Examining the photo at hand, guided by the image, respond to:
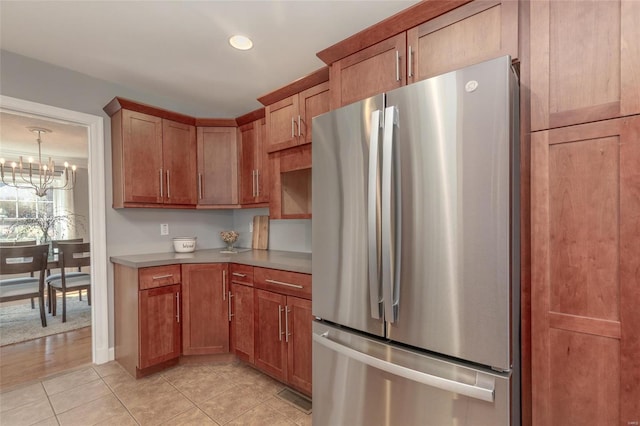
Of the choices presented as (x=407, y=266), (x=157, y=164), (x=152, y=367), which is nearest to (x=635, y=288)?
(x=407, y=266)

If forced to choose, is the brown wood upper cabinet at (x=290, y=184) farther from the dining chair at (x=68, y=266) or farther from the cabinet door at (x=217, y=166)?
the dining chair at (x=68, y=266)

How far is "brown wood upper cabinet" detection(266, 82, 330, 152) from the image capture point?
7.10 ft

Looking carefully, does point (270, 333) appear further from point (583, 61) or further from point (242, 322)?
point (583, 61)

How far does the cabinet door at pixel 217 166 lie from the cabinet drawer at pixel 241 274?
800 mm

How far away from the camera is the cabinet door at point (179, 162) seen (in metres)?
2.87

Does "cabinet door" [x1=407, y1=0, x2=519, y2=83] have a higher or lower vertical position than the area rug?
higher

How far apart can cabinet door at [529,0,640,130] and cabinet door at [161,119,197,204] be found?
9.25 feet

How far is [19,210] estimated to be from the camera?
4.16 metres

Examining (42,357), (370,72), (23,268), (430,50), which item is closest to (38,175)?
(23,268)

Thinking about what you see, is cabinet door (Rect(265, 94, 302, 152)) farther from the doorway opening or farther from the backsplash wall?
the doorway opening

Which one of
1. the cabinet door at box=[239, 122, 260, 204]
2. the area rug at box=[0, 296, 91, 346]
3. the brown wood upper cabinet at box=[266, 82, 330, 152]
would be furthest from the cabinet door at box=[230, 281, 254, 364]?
the area rug at box=[0, 296, 91, 346]

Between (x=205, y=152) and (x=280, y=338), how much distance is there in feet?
6.52

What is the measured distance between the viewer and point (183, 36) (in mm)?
2080

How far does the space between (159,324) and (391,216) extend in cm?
220
